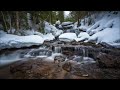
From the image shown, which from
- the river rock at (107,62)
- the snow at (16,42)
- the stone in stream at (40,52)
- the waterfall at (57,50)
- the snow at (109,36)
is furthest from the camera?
the waterfall at (57,50)

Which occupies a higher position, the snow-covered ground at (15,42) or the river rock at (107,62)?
the snow-covered ground at (15,42)

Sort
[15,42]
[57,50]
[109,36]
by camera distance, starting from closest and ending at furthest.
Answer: [15,42]
[57,50]
[109,36]

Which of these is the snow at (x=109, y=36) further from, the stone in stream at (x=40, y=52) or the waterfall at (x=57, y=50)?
the stone in stream at (x=40, y=52)

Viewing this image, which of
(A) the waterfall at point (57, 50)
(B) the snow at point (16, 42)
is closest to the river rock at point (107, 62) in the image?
(A) the waterfall at point (57, 50)

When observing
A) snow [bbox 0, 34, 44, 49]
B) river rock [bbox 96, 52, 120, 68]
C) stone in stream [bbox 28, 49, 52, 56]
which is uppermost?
snow [bbox 0, 34, 44, 49]

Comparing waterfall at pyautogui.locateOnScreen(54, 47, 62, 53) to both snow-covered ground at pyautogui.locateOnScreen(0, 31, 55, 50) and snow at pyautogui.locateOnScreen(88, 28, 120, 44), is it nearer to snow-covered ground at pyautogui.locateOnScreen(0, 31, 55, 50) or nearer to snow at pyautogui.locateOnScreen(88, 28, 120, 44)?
snow-covered ground at pyautogui.locateOnScreen(0, 31, 55, 50)

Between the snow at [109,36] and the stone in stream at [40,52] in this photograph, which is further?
the snow at [109,36]

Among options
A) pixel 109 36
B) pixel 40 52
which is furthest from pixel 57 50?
pixel 109 36

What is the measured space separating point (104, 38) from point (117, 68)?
4.31 meters

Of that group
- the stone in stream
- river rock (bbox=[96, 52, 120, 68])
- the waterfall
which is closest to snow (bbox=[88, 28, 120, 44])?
the waterfall

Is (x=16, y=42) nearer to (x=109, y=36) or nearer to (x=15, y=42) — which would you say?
(x=15, y=42)

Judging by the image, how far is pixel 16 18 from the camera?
11.6m
